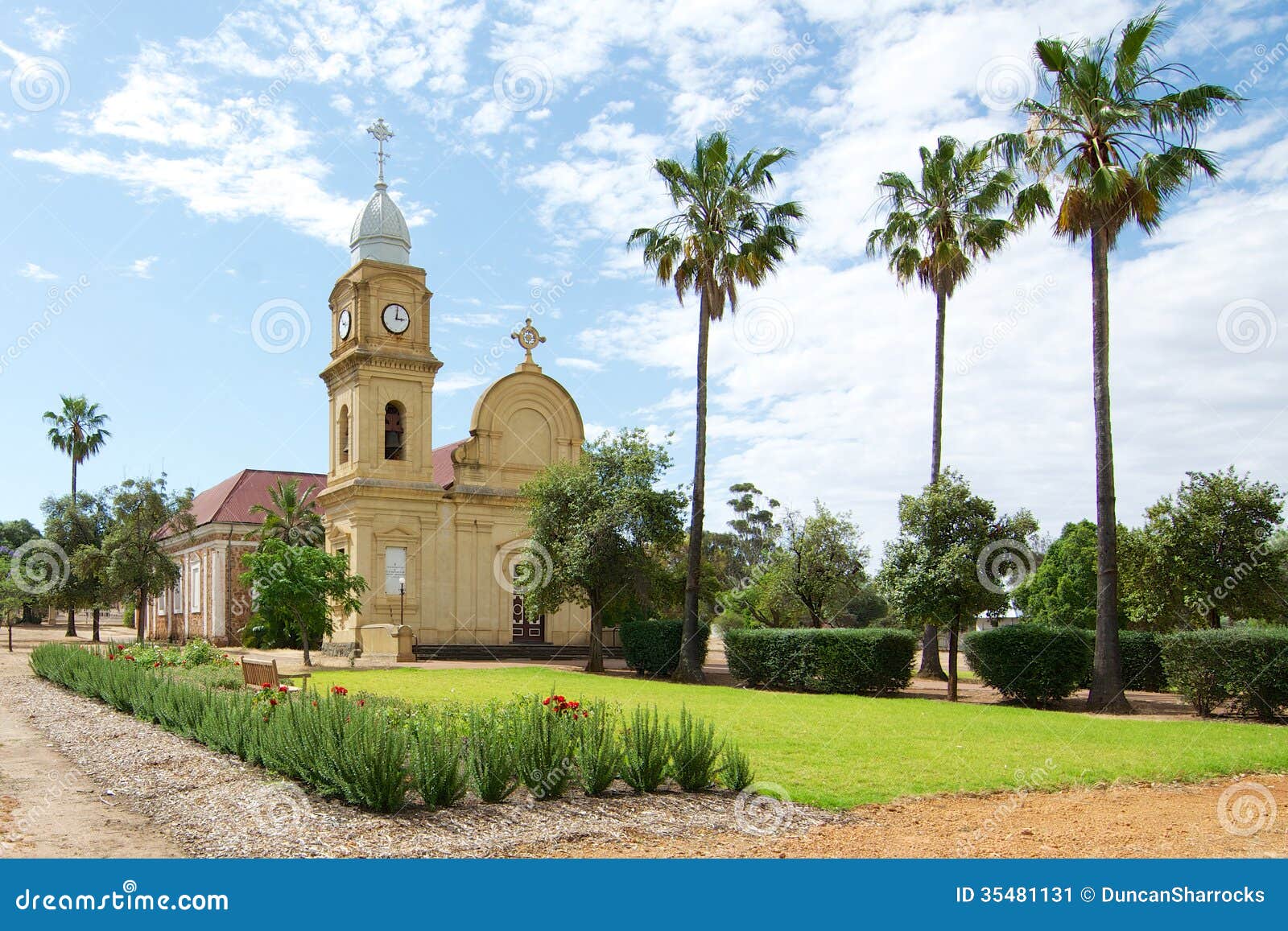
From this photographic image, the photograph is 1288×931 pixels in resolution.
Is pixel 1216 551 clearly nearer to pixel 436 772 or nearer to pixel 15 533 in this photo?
pixel 436 772

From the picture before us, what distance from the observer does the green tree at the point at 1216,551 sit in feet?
72.6

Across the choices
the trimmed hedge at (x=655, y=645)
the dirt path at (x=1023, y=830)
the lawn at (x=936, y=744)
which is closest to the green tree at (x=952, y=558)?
the lawn at (x=936, y=744)

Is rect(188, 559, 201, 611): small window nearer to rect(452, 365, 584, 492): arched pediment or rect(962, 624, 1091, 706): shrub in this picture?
rect(452, 365, 584, 492): arched pediment

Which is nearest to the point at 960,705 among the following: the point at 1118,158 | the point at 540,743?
the point at 1118,158

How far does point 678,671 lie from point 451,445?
21.4m

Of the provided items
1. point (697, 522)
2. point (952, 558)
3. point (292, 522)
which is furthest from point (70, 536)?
point (952, 558)

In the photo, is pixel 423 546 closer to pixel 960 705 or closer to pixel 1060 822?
pixel 960 705

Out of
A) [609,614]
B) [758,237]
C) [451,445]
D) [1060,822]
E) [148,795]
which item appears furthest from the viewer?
[451,445]

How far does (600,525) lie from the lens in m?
30.3

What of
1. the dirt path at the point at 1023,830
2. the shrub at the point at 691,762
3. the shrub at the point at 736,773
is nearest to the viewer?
the dirt path at the point at 1023,830

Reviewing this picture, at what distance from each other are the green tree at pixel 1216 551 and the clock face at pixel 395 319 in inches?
1055

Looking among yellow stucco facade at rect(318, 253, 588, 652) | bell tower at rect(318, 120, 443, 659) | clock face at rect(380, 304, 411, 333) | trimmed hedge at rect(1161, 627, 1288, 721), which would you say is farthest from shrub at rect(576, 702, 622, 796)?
clock face at rect(380, 304, 411, 333)

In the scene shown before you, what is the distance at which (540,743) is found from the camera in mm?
10109

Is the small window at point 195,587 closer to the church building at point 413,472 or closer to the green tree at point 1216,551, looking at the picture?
the church building at point 413,472
